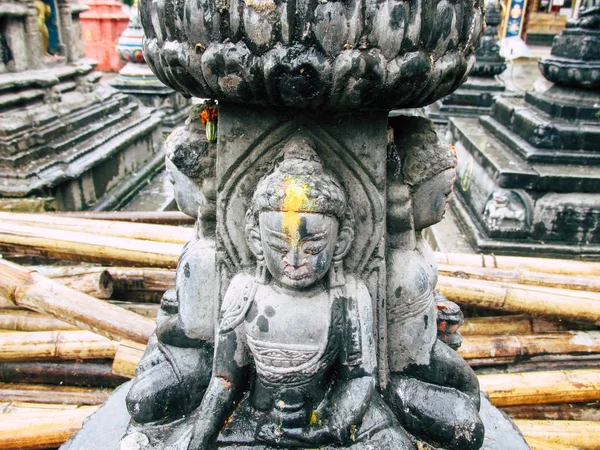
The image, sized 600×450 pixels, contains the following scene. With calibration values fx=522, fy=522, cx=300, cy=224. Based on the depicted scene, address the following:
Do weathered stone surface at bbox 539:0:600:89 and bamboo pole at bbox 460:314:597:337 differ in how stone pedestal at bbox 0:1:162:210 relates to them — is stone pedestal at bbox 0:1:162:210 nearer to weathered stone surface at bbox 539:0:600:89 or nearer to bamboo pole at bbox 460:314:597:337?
bamboo pole at bbox 460:314:597:337

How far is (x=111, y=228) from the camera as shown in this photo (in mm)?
3172

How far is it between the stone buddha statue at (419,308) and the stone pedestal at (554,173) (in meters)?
2.26

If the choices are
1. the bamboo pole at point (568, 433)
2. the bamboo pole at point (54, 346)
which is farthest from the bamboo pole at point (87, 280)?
the bamboo pole at point (568, 433)

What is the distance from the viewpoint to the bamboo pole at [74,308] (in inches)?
95.8

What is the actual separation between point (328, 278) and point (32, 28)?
442cm

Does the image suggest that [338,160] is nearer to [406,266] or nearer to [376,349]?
[406,266]

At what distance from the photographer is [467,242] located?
4023mm

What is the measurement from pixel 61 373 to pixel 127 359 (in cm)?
45

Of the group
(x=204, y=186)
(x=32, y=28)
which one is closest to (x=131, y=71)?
(x=32, y=28)

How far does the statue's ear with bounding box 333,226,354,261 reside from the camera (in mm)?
1521

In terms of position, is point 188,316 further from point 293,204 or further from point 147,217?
point 147,217

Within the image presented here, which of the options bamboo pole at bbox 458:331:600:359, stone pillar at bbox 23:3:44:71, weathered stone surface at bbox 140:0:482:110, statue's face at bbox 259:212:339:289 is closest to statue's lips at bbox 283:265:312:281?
statue's face at bbox 259:212:339:289

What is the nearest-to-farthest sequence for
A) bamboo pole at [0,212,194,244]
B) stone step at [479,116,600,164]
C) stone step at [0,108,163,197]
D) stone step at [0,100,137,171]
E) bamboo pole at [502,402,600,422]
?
bamboo pole at [502,402,600,422]
bamboo pole at [0,212,194,244]
stone step at [479,116,600,164]
stone step at [0,108,163,197]
stone step at [0,100,137,171]

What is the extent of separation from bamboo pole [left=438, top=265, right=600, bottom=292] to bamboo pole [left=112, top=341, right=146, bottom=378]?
1582 mm
